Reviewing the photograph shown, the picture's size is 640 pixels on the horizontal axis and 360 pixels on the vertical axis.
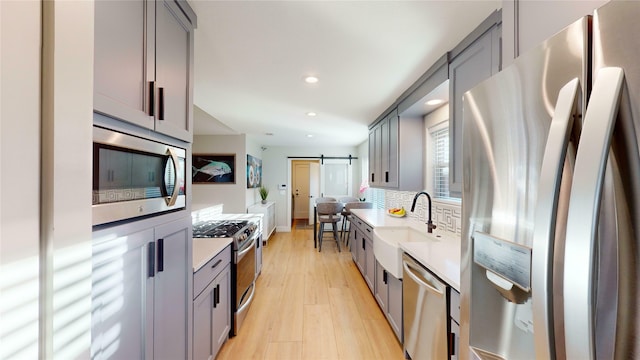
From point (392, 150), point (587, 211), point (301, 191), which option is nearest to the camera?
point (587, 211)

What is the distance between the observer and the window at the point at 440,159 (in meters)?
2.51

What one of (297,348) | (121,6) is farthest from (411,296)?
(121,6)

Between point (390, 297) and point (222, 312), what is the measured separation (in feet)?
4.65

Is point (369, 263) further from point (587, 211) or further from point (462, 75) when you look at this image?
point (587, 211)

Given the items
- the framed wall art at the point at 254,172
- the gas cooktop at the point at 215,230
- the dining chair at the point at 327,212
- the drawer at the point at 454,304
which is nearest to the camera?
the drawer at the point at 454,304

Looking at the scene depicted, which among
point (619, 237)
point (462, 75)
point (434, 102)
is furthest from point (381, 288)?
point (619, 237)

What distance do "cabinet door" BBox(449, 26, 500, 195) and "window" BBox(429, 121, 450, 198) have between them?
30.2 inches

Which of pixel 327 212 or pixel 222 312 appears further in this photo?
pixel 327 212

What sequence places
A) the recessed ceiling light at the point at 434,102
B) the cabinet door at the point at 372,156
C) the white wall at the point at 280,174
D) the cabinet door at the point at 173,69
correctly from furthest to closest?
the white wall at the point at 280,174 → the cabinet door at the point at 372,156 → the recessed ceiling light at the point at 434,102 → the cabinet door at the point at 173,69

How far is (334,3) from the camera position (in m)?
1.31

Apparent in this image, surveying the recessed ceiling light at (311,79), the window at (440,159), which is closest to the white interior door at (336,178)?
the window at (440,159)

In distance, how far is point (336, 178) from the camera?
6.85 meters

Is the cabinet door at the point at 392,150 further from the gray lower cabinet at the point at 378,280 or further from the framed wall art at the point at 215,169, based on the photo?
the framed wall art at the point at 215,169

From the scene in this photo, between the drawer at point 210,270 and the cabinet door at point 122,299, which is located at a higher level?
the cabinet door at point 122,299
